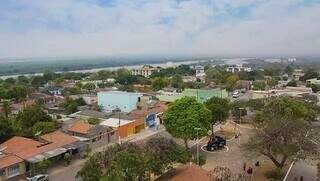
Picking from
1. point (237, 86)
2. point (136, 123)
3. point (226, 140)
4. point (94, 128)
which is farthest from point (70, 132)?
point (237, 86)

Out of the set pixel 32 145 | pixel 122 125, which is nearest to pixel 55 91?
pixel 122 125

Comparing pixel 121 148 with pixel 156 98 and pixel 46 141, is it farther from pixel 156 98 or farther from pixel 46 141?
pixel 156 98

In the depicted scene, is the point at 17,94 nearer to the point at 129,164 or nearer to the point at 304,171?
the point at 129,164

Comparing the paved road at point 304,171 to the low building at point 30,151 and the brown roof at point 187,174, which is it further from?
the low building at point 30,151

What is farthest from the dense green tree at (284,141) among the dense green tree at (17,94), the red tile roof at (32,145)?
the dense green tree at (17,94)

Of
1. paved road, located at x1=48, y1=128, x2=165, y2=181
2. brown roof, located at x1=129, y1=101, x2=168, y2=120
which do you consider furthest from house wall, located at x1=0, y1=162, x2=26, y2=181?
brown roof, located at x1=129, y1=101, x2=168, y2=120

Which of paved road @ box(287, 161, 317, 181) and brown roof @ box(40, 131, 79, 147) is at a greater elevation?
brown roof @ box(40, 131, 79, 147)

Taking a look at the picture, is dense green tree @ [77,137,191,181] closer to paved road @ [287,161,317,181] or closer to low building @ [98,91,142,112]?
paved road @ [287,161,317,181]
